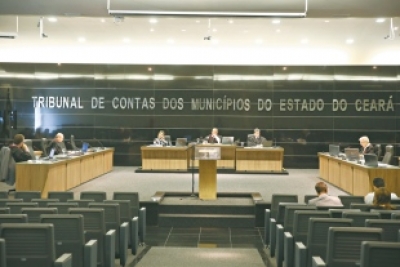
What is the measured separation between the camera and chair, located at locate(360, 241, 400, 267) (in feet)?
11.2

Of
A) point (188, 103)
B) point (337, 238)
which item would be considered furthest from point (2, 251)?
point (188, 103)

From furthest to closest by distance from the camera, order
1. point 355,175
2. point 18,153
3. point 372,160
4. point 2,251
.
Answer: point 355,175, point 18,153, point 372,160, point 2,251

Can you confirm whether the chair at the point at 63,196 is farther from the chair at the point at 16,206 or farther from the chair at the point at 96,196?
the chair at the point at 16,206

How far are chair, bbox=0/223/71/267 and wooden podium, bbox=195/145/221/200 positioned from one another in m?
6.23

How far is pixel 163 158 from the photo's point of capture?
1652 centimetres

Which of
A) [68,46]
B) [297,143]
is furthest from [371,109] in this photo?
[68,46]

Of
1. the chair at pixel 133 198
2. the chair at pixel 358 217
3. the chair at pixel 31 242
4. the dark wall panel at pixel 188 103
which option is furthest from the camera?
the dark wall panel at pixel 188 103

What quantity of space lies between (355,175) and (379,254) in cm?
851

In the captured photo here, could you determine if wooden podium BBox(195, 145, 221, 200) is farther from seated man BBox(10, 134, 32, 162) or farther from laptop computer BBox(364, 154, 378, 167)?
seated man BBox(10, 134, 32, 162)

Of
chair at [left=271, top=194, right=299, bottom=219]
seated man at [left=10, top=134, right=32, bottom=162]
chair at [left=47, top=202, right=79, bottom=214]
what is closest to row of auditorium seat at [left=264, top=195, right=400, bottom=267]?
chair at [left=271, top=194, right=299, bottom=219]

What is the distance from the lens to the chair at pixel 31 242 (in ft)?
13.0

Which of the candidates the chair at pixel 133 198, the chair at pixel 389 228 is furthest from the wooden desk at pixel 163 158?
the chair at pixel 389 228

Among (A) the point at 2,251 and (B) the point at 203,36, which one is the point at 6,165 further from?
(A) the point at 2,251

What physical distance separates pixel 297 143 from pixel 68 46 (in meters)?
8.25
